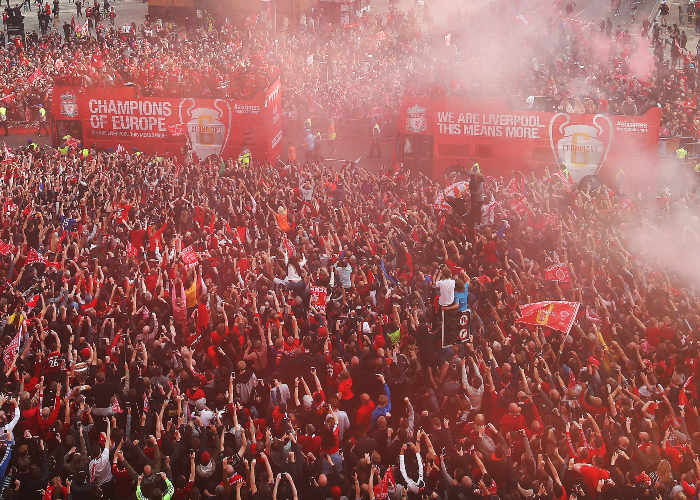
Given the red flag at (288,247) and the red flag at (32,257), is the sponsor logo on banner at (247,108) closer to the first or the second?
the red flag at (288,247)

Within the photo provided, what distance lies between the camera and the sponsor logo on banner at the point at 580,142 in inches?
796

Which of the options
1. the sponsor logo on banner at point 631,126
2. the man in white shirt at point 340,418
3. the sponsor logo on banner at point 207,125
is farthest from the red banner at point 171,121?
the man in white shirt at point 340,418

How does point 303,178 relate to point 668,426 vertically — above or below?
above

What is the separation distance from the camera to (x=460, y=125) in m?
21.4

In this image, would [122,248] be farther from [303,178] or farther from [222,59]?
[222,59]

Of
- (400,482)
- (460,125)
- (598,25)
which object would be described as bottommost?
(400,482)

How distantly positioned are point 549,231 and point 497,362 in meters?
4.44

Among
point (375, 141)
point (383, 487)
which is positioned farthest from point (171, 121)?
point (383, 487)

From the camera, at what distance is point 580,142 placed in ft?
67.2

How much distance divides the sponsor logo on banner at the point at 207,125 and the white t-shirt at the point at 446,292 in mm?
14118

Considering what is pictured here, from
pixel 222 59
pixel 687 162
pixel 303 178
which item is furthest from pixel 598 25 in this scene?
pixel 303 178

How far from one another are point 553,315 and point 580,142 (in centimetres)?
1187

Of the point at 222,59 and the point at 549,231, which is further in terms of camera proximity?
the point at 222,59

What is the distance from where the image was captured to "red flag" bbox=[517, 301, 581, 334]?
9637 millimetres
